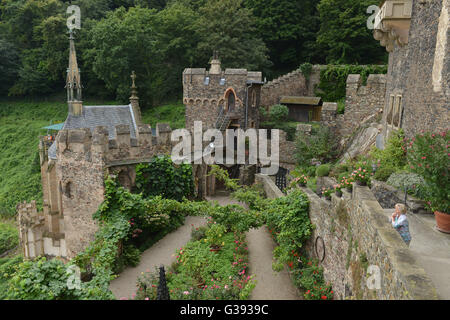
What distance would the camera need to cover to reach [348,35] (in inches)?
1099

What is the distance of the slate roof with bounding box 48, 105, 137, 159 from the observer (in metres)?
13.9

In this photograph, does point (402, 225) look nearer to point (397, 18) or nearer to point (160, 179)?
point (397, 18)

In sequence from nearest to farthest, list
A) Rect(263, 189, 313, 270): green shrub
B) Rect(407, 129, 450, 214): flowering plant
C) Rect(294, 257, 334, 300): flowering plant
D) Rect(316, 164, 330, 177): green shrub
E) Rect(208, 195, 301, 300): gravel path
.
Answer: Rect(407, 129, 450, 214): flowering plant < Rect(294, 257, 334, 300): flowering plant < Rect(208, 195, 301, 300): gravel path < Rect(263, 189, 313, 270): green shrub < Rect(316, 164, 330, 177): green shrub

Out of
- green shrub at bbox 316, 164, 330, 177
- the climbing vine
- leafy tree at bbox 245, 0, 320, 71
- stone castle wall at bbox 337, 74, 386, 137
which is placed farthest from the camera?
leafy tree at bbox 245, 0, 320, 71

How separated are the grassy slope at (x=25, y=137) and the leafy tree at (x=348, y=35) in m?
14.3

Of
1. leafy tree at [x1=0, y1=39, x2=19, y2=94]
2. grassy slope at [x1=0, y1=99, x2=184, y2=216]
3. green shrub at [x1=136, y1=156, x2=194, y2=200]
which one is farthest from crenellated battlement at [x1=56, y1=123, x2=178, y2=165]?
leafy tree at [x1=0, y1=39, x2=19, y2=94]

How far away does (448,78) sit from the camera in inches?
274

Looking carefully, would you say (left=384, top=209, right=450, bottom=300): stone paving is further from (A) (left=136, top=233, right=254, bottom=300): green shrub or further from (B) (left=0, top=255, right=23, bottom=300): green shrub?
(B) (left=0, top=255, right=23, bottom=300): green shrub

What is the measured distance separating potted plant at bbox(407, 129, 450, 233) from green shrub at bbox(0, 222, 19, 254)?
853 inches

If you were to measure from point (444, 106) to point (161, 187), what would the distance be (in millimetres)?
8091

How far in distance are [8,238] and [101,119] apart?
11.5 meters

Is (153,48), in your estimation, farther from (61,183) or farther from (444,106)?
(444,106)

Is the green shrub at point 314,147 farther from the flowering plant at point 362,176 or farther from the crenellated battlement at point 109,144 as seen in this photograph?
the flowering plant at point 362,176
